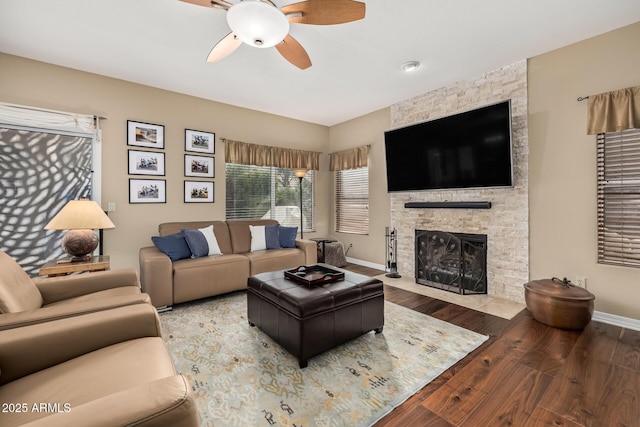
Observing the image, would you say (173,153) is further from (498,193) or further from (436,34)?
(498,193)

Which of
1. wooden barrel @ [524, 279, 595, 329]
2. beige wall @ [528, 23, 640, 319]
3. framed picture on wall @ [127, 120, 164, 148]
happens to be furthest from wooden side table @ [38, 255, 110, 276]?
beige wall @ [528, 23, 640, 319]

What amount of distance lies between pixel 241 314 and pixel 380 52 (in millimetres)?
3128

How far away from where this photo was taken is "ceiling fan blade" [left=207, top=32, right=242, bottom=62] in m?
2.18

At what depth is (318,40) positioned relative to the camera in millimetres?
2686

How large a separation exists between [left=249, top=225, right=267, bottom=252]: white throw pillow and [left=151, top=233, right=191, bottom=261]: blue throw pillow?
2.98 ft

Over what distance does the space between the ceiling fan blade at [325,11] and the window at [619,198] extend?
2703 millimetres

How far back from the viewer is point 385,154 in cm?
444

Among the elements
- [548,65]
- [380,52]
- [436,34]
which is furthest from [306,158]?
[548,65]

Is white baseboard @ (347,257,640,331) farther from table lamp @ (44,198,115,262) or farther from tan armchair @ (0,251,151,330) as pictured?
table lamp @ (44,198,115,262)

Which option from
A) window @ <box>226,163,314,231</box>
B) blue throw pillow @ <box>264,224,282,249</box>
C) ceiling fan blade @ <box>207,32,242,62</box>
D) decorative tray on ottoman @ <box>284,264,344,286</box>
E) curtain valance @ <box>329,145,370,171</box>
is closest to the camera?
ceiling fan blade @ <box>207,32,242,62</box>

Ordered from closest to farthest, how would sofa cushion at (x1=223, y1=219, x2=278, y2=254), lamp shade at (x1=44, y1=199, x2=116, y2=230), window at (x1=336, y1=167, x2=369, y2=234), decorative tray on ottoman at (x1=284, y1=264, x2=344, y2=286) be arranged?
decorative tray on ottoman at (x1=284, y1=264, x2=344, y2=286) < lamp shade at (x1=44, y1=199, x2=116, y2=230) < sofa cushion at (x1=223, y1=219, x2=278, y2=254) < window at (x1=336, y1=167, x2=369, y2=234)

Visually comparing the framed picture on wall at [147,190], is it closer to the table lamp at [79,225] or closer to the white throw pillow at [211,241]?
the white throw pillow at [211,241]

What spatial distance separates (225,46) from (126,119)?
7.22ft

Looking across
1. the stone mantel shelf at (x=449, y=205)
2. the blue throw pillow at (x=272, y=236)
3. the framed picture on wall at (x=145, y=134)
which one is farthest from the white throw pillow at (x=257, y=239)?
the stone mantel shelf at (x=449, y=205)
